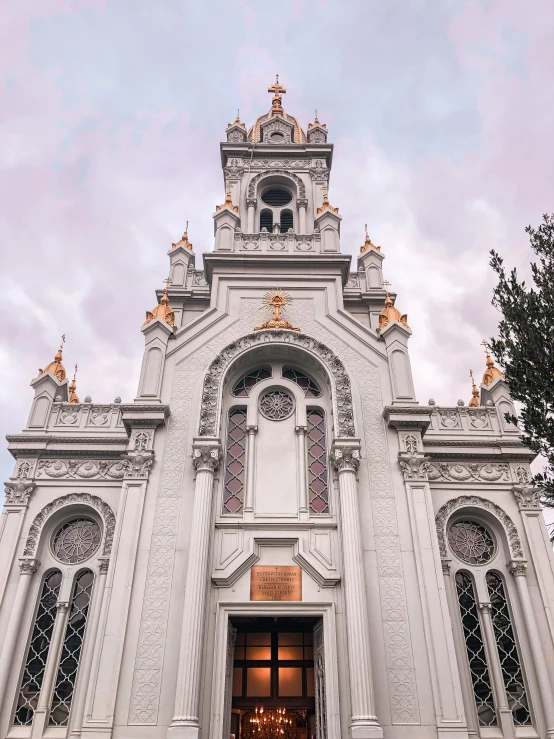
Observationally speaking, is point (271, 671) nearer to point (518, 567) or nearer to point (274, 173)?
point (518, 567)

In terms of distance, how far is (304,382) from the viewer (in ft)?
67.7

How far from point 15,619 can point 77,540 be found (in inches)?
107

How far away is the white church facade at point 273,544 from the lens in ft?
49.4

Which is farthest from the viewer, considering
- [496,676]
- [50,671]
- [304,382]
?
[304,382]

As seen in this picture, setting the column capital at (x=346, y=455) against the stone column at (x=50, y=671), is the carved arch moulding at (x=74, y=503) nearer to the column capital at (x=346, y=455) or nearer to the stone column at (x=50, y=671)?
the stone column at (x=50, y=671)

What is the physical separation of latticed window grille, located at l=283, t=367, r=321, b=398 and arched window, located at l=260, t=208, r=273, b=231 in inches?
358

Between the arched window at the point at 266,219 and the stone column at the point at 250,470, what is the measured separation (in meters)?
11.6

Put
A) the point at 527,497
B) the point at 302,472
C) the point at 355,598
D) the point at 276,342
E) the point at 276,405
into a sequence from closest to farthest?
1. the point at 355,598
2. the point at 302,472
3. the point at 527,497
4. the point at 276,405
5. the point at 276,342

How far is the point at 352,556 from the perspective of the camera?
53.2 feet

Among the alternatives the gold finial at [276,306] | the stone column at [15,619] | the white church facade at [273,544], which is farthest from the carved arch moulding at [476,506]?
the stone column at [15,619]

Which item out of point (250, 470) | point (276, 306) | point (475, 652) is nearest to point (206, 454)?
point (250, 470)

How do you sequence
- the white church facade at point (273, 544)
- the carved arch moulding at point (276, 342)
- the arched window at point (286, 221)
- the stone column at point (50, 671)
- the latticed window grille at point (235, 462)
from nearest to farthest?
the white church facade at point (273, 544) < the stone column at point (50, 671) < the latticed window grille at point (235, 462) < the carved arch moulding at point (276, 342) < the arched window at point (286, 221)

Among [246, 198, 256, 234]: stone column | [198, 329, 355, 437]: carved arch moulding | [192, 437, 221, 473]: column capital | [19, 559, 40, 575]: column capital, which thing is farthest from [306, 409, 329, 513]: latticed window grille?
[246, 198, 256, 234]: stone column

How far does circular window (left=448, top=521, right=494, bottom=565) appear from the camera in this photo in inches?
733
